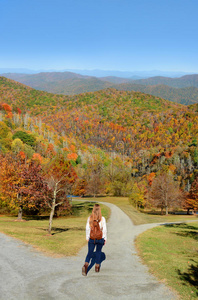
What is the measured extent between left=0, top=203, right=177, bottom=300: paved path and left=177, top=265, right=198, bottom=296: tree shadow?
1.43m

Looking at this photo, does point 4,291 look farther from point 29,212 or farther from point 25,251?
point 29,212

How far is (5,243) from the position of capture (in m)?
14.4

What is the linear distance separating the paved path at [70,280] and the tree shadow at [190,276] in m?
1.43

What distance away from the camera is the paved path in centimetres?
755

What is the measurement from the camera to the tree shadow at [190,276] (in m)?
9.41

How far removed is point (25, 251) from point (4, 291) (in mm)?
5289

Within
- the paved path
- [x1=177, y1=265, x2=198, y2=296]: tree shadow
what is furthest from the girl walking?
[x1=177, y1=265, x2=198, y2=296]: tree shadow

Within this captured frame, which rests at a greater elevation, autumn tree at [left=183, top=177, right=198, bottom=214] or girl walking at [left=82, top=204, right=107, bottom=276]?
girl walking at [left=82, top=204, right=107, bottom=276]

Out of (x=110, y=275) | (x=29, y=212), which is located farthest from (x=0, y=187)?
(x=110, y=275)

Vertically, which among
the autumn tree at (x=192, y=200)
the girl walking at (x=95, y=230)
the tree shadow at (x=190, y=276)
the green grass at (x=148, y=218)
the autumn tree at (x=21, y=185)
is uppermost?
the girl walking at (x=95, y=230)

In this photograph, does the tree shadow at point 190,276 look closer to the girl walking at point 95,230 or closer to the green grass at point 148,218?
the girl walking at point 95,230

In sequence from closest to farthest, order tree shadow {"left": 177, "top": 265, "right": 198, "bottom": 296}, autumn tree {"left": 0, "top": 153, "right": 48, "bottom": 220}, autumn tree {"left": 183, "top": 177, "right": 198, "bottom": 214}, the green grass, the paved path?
1. the paved path
2. tree shadow {"left": 177, "top": 265, "right": 198, "bottom": 296}
3. autumn tree {"left": 0, "top": 153, "right": 48, "bottom": 220}
4. the green grass
5. autumn tree {"left": 183, "top": 177, "right": 198, "bottom": 214}

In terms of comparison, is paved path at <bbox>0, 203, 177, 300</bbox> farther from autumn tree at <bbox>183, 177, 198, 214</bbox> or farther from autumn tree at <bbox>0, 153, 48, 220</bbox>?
autumn tree at <bbox>183, 177, 198, 214</bbox>

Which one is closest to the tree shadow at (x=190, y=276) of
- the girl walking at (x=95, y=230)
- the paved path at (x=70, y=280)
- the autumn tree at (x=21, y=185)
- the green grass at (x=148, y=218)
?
the paved path at (x=70, y=280)
